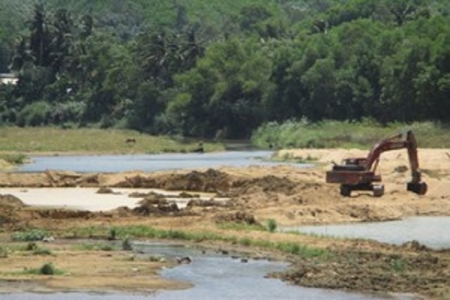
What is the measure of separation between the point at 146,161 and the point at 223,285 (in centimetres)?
5984

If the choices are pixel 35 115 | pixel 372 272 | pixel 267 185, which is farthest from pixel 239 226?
pixel 35 115

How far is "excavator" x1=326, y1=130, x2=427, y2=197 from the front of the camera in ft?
167

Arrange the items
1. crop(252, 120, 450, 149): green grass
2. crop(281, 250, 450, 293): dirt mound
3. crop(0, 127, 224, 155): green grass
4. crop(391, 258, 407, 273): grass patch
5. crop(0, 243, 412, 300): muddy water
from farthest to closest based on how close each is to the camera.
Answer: crop(0, 127, 224, 155): green grass, crop(252, 120, 450, 149): green grass, crop(391, 258, 407, 273): grass patch, crop(281, 250, 450, 293): dirt mound, crop(0, 243, 412, 300): muddy water

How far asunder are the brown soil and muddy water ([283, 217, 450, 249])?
1057 mm

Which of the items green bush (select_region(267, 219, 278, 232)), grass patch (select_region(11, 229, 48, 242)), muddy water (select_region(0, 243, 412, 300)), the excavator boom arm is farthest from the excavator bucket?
muddy water (select_region(0, 243, 412, 300))

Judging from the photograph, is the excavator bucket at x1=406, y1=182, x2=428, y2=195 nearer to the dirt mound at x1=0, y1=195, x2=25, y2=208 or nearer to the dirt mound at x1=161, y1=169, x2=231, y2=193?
the dirt mound at x1=161, y1=169, x2=231, y2=193

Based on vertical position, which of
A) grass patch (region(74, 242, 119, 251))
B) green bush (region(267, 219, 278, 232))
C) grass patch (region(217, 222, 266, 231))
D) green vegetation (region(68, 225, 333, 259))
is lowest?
grass patch (region(74, 242, 119, 251))

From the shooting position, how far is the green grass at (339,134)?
86.6 m

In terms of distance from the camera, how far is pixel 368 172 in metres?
50.7

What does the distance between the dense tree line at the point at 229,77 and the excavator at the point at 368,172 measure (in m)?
44.8

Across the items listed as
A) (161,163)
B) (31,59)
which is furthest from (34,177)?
(31,59)

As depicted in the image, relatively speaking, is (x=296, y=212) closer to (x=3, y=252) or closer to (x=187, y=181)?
(x=3, y=252)

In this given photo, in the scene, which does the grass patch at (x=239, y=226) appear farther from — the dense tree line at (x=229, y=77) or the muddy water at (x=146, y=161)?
the dense tree line at (x=229, y=77)

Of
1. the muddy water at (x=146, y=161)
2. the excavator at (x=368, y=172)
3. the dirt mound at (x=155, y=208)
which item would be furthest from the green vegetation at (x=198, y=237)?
the muddy water at (x=146, y=161)
